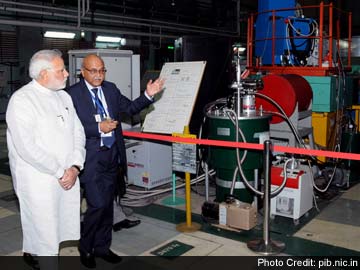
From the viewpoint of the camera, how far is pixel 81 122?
3.26 meters

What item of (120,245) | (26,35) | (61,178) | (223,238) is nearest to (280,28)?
(223,238)

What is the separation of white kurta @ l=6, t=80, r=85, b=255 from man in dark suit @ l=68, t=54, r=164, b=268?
0.36 metres

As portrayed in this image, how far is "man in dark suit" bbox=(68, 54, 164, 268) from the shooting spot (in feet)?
10.7

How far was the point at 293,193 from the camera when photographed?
4.33m

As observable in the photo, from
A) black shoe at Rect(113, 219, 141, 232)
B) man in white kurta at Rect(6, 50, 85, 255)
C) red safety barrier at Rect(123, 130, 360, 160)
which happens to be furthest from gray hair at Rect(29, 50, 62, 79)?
black shoe at Rect(113, 219, 141, 232)

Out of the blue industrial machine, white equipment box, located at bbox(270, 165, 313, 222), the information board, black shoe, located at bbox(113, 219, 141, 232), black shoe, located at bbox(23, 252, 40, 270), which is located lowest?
black shoe, located at bbox(23, 252, 40, 270)

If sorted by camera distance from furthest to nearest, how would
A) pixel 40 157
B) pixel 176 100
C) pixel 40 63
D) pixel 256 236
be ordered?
1. pixel 176 100
2. pixel 256 236
3. pixel 40 63
4. pixel 40 157

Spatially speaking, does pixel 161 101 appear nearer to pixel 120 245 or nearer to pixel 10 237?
pixel 120 245

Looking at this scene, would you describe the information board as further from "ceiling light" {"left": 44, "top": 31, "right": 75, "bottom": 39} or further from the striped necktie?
"ceiling light" {"left": 44, "top": 31, "right": 75, "bottom": 39}

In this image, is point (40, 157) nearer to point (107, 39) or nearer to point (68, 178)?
point (68, 178)

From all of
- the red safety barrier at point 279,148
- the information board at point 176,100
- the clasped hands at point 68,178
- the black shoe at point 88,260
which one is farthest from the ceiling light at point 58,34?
the clasped hands at point 68,178

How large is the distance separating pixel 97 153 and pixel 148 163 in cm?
216

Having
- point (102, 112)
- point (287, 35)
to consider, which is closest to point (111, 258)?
point (102, 112)

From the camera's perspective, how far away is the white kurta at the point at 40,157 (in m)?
2.60
